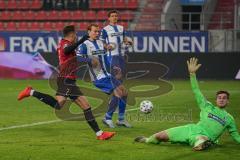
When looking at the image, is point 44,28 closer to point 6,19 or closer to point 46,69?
point 6,19

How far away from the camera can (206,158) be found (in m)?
8.75

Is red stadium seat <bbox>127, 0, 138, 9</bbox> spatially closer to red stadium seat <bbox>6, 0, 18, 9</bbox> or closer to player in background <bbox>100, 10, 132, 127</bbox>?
red stadium seat <bbox>6, 0, 18, 9</bbox>

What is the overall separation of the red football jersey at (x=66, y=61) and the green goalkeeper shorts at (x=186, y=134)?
2263mm

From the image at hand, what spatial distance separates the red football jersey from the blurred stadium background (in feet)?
3.70

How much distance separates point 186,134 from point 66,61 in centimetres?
257

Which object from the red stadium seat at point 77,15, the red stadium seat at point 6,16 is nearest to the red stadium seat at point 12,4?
the red stadium seat at point 6,16

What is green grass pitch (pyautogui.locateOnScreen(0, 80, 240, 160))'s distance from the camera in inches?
354

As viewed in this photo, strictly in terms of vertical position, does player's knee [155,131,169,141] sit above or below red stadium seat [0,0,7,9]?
below

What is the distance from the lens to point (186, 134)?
961 cm

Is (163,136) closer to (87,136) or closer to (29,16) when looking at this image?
(87,136)

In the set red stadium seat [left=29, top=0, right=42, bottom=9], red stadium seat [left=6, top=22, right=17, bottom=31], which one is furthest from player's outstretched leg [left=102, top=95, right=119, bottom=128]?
red stadium seat [left=29, top=0, right=42, bottom=9]

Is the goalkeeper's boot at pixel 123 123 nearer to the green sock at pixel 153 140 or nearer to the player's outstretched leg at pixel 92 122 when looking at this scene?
the player's outstretched leg at pixel 92 122

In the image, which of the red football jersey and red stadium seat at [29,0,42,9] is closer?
the red football jersey

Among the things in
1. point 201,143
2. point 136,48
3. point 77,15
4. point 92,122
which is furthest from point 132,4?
point 201,143
